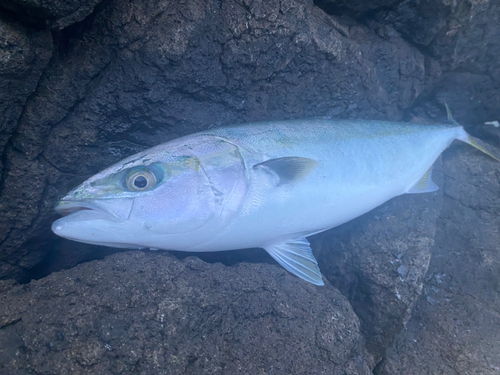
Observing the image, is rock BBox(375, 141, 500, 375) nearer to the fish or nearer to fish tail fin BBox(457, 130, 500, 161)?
fish tail fin BBox(457, 130, 500, 161)

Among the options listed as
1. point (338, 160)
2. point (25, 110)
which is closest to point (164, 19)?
point (25, 110)

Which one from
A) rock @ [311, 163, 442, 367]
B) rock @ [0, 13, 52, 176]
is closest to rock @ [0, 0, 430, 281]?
rock @ [0, 13, 52, 176]

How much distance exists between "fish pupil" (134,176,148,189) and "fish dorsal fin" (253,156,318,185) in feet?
2.17

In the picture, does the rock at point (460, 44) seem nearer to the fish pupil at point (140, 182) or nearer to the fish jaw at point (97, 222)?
the fish pupil at point (140, 182)

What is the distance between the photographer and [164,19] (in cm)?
178

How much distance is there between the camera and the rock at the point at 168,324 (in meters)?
1.32

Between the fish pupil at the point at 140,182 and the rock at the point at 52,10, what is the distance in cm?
92

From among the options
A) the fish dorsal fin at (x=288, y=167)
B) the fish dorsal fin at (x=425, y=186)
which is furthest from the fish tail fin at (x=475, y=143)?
the fish dorsal fin at (x=288, y=167)

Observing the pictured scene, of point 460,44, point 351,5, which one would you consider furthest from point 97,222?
point 460,44

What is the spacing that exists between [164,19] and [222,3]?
1.34 ft

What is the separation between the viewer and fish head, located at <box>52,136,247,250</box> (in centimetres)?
153

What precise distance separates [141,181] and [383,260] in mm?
1791

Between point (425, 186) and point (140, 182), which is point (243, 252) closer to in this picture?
point (140, 182)

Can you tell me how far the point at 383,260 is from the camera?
2.06 metres
